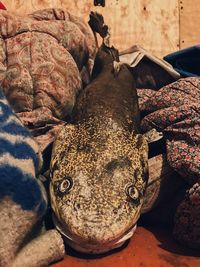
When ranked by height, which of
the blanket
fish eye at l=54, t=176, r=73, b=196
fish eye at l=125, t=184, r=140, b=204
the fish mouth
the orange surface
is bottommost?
the orange surface

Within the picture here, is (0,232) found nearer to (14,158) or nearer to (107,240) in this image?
(14,158)

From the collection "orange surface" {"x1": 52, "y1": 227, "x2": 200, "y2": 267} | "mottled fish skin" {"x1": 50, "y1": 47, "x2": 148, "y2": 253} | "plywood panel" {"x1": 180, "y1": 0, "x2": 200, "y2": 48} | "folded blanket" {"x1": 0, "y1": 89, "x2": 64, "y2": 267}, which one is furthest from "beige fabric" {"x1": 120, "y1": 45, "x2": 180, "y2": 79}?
"folded blanket" {"x1": 0, "y1": 89, "x2": 64, "y2": 267}

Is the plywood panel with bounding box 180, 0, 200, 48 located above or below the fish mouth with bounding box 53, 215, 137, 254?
above

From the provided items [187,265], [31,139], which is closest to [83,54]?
[31,139]

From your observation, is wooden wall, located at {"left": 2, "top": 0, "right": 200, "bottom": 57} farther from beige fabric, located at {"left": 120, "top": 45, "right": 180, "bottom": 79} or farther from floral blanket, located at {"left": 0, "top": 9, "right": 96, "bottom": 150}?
floral blanket, located at {"left": 0, "top": 9, "right": 96, "bottom": 150}

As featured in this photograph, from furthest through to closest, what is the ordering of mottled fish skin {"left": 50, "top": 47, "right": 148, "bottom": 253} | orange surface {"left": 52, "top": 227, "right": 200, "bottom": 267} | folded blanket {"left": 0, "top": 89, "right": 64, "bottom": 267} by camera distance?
orange surface {"left": 52, "top": 227, "right": 200, "bottom": 267} < mottled fish skin {"left": 50, "top": 47, "right": 148, "bottom": 253} < folded blanket {"left": 0, "top": 89, "right": 64, "bottom": 267}

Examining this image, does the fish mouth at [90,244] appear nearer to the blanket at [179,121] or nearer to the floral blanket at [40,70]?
the blanket at [179,121]
